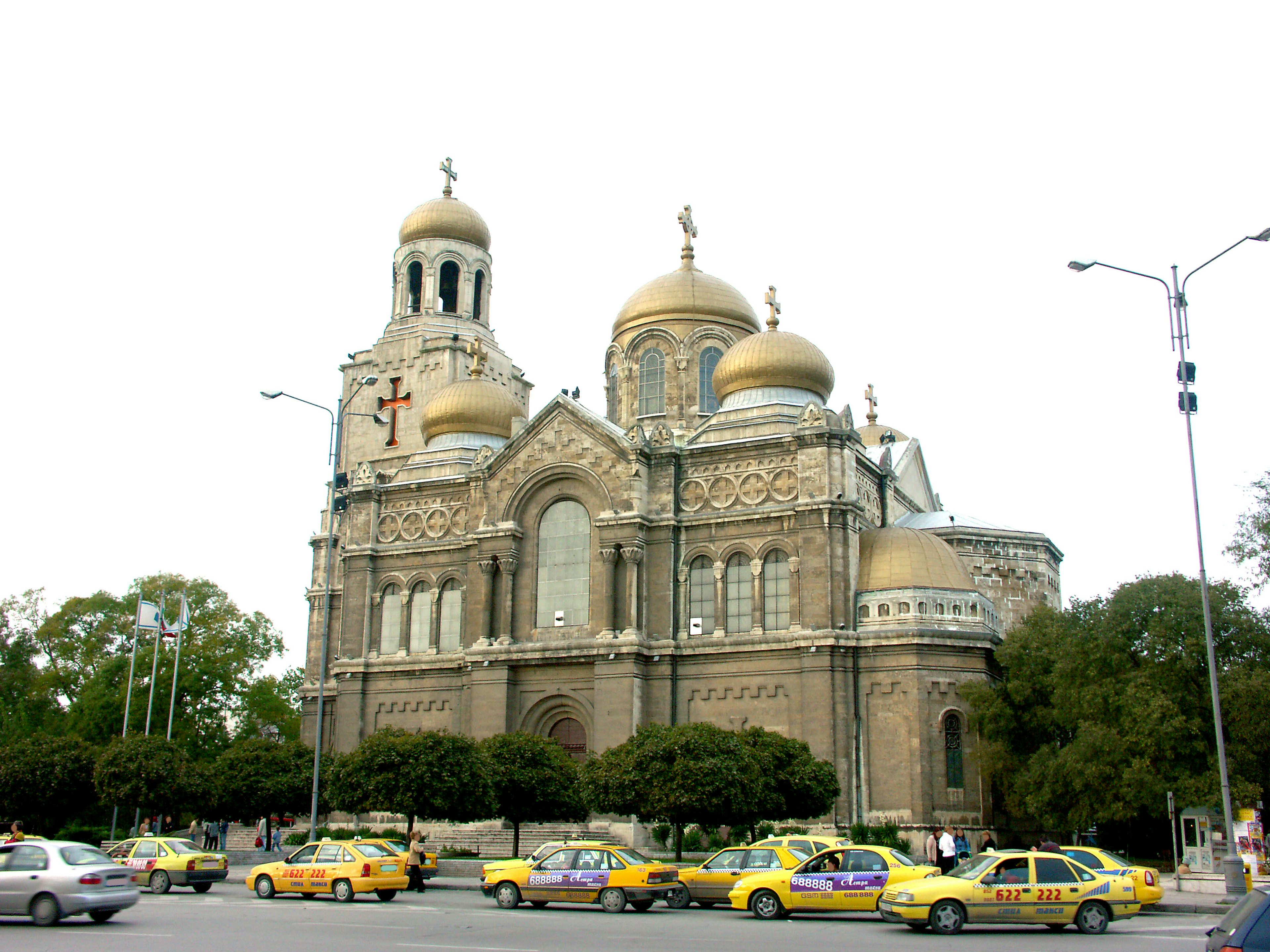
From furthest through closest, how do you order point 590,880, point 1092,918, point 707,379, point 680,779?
point 707,379, point 680,779, point 590,880, point 1092,918

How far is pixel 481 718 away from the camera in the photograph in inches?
1737

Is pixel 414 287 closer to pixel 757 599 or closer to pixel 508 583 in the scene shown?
pixel 508 583

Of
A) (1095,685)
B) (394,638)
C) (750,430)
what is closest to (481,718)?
(394,638)

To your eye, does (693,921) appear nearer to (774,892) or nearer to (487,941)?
(774,892)

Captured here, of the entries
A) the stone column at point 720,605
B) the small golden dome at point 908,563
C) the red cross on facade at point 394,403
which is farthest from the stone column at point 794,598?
the red cross on facade at point 394,403

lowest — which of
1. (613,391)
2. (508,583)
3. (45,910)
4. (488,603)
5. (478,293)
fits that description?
(45,910)

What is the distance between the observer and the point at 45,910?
1989 centimetres

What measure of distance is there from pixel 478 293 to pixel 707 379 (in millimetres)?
13643

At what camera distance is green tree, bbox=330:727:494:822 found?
3462 centimetres

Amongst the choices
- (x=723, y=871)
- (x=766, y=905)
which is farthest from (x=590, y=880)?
(x=766, y=905)

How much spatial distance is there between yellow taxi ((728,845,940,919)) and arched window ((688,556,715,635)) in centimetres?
1961

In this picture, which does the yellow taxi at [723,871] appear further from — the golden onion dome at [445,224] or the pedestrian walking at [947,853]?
the golden onion dome at [445,224]

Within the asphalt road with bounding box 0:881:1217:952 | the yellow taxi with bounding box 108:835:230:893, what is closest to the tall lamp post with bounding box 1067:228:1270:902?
the asphalt road with bounding box 0:881:1217:952

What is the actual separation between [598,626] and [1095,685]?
53.7 ft
